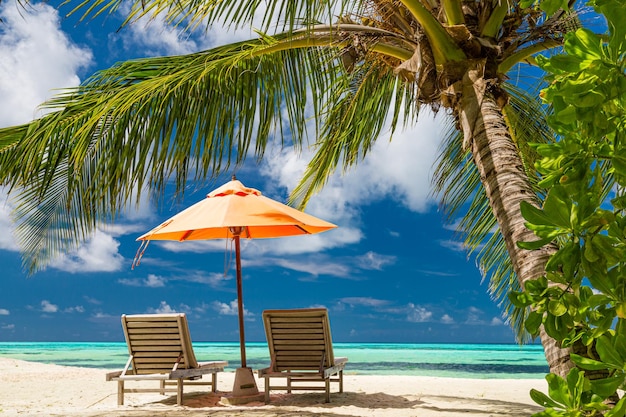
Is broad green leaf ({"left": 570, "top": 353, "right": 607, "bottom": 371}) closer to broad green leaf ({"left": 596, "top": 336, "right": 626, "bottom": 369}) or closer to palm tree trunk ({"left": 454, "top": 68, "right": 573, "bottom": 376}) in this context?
broad green leaf ({"left": 596, "top": 336, "right": 626, "bottom": 369})

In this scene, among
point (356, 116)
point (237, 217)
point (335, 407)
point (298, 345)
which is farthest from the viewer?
point (356, 116)

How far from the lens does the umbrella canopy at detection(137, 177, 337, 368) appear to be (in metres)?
5.41

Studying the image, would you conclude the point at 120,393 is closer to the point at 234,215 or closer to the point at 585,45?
the point at 234,215

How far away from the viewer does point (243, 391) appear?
18.5 ft

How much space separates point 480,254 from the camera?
7.05m

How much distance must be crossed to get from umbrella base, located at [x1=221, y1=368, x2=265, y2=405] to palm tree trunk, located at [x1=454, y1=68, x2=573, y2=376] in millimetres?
3131

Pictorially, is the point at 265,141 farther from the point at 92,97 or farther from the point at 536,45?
the point at 536,45

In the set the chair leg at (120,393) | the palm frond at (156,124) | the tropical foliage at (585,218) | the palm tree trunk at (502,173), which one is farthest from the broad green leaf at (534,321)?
the chair leg at (120,393)

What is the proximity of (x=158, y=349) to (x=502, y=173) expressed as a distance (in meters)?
3.63

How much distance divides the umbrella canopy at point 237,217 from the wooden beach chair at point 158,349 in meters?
0.64

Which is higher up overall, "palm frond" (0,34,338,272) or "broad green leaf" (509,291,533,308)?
"palm frond" (0,34,338,272)

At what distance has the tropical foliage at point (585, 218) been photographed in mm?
506

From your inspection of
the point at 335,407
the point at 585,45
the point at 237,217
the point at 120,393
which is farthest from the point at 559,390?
the point at 120,393

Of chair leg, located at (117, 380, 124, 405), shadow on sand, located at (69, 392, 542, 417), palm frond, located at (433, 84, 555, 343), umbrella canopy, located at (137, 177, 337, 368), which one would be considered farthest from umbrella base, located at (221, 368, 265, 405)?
palm frond, located at (433, 84, 555, 343)
